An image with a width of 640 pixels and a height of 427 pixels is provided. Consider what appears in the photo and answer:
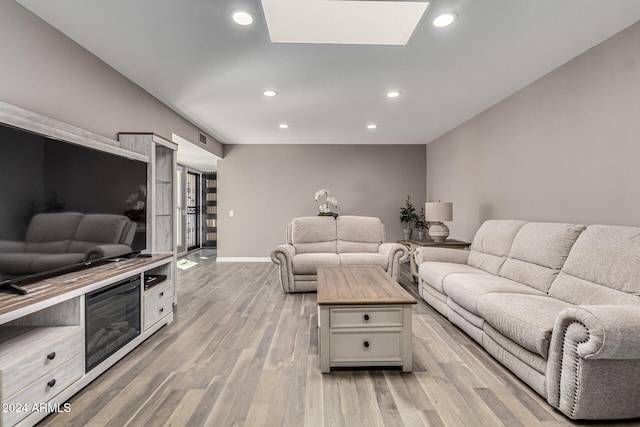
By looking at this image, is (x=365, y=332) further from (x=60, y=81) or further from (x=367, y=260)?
(x=60, y=81)

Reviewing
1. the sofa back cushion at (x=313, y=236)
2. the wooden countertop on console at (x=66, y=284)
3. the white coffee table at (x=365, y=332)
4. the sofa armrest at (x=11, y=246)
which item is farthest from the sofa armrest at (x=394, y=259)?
the sofa armrest at (x=11, y=246)

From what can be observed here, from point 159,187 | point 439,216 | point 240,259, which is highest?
point 159,187

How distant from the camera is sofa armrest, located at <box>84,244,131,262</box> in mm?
2177

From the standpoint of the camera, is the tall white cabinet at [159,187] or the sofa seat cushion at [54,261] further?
the tall white cabinet at [159,187]

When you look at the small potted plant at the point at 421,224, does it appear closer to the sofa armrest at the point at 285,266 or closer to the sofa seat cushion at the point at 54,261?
the sofa armrest at the point at 285,266

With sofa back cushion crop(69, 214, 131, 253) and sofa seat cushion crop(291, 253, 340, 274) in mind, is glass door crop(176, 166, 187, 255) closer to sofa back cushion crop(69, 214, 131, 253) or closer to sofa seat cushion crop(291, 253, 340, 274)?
sofa seat cushion crop(291, 253, 340, 274)

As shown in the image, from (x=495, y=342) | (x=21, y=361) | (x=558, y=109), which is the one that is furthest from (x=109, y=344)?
(x=558, y=109)

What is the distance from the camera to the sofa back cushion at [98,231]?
2066mm

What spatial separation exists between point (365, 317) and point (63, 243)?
A: 2090 mm

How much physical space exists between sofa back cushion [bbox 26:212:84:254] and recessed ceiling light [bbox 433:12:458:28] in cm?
286

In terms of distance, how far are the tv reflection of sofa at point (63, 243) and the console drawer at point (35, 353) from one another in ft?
1.19

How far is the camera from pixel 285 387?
73.0 inches

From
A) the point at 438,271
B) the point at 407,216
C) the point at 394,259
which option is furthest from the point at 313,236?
the point at 407,216

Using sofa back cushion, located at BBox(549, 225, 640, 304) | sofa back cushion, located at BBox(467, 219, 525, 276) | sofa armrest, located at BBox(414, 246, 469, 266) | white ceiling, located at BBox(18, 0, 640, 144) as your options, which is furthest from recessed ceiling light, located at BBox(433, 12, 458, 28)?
sofa armrest, located at BBox(414, 246, 469, 266)
